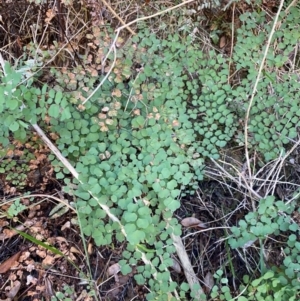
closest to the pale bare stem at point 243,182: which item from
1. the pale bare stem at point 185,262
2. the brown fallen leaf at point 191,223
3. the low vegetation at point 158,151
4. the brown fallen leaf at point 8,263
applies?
the low vegetation at point 158,151

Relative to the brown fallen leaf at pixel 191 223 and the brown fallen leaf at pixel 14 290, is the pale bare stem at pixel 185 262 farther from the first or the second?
the brown fallen leaf at pixel 14 290

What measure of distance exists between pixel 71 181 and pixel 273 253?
921 millimetres

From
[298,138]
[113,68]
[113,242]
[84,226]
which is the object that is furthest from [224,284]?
[113,68]

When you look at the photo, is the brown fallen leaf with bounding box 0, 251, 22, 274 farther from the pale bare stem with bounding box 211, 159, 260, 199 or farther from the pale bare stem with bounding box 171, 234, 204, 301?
the pale bare stem with bounding box 211, 159, 260, 199

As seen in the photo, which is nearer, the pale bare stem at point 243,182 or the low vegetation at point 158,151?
the low vegetation at point 158,151

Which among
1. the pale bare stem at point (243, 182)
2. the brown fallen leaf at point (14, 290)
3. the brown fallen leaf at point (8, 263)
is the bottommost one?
the brown fallen leaf at point (14, 290)

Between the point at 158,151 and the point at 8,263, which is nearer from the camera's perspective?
the point at 158,151

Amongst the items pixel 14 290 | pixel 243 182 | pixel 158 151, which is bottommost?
pixel 14 290

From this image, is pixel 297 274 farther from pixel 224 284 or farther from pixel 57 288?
pixel 57 288

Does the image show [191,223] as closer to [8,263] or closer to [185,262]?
[185,262]

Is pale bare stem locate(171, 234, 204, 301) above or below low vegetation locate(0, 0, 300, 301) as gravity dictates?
below

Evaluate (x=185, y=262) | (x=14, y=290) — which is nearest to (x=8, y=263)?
(x=14, y=290)

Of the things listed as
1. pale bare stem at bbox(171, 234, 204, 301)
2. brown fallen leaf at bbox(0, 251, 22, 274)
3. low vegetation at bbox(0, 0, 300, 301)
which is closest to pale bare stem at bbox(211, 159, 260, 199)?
low vegetation at bbox(0, 0, 300, 301)

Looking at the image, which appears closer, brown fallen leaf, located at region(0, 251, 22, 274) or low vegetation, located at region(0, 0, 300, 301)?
low vegetation, located at region(0, 0, 300, 301)
